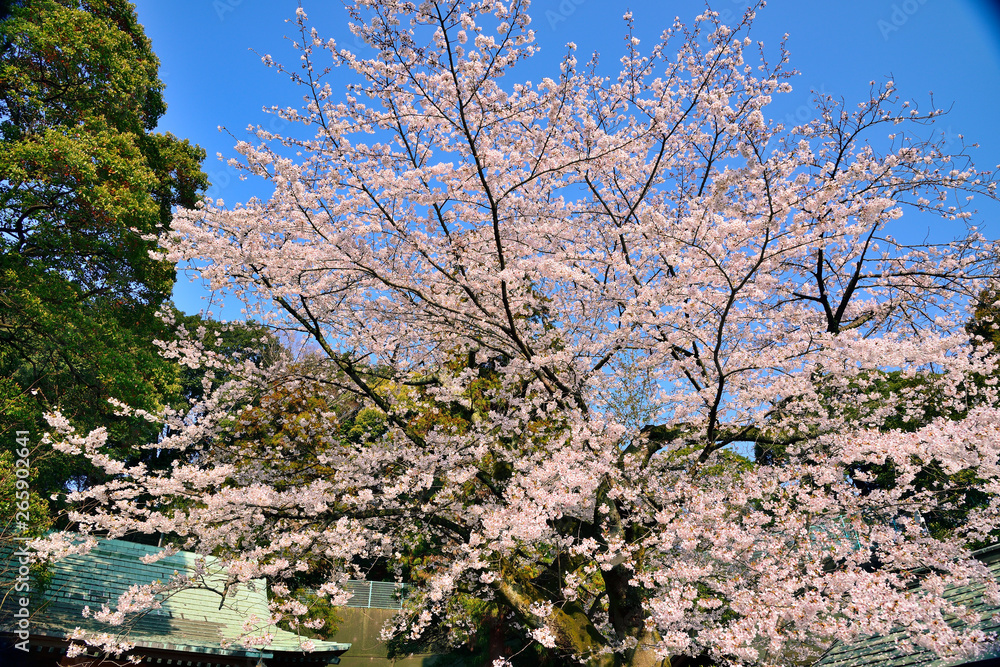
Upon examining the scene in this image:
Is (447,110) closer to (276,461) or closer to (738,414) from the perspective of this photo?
(738,414)

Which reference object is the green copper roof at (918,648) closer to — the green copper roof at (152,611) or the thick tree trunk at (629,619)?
the thick tree trunk at (629,619)

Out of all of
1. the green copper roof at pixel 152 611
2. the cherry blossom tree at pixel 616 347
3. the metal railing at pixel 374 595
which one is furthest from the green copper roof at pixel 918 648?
the metal railing at pixel 374 595

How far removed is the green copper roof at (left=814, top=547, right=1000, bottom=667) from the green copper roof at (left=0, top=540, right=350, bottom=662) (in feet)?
27.8

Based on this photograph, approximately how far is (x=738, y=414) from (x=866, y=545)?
1994 mm

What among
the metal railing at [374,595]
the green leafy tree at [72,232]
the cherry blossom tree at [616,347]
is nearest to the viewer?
the cherry blossom tree at [616,347]

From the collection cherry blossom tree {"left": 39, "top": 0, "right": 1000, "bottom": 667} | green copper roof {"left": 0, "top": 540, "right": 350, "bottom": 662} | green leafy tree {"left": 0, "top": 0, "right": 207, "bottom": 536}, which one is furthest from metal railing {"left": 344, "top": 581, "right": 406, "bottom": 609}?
cherry blossom tree {"left": 39, "top": 0, "right": 1000, "bottom": 667}

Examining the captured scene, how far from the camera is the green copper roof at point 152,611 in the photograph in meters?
8.73

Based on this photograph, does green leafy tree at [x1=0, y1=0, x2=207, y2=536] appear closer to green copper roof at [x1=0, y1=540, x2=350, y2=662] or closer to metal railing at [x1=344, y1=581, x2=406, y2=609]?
green copper roof at [x1=0, y1=540, x2=350, y2=662]

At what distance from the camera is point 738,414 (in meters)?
7.03

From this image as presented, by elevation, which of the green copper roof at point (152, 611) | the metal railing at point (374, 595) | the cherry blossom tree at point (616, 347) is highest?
the cherry blossom tree at point (616, 347)

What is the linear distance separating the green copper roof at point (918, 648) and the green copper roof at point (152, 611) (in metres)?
8.47

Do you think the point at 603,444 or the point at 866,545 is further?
the point at 603,444

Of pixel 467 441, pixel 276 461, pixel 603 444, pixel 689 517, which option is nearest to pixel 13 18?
pixel 276 461

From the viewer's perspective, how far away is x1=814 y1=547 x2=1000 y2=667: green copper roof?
6016 millimetres
